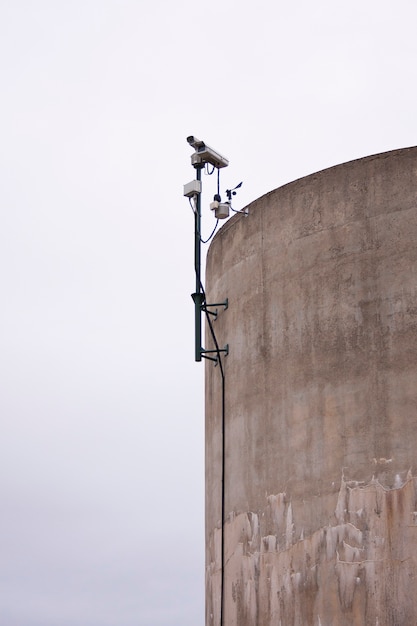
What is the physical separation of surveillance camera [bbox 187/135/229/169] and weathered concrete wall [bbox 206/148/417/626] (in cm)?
93

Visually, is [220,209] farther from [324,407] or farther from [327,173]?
[324,407]

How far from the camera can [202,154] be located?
13.1 metres

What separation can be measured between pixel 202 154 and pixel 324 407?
3531 mm

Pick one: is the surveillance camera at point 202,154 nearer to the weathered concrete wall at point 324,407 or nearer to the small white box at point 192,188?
the small white box at point 192,188

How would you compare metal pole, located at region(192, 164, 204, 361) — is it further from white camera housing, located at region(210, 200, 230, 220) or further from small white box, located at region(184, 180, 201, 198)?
white camera housing, located at region(210, 200, 230, 220)

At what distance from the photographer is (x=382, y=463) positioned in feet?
34.8

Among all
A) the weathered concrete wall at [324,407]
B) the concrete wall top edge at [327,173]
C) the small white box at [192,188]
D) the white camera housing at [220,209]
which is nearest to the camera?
the weathered concrete wall at [324,407]

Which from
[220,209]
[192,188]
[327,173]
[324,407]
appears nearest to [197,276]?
[220,209]

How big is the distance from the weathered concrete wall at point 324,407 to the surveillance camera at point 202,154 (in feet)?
3.04

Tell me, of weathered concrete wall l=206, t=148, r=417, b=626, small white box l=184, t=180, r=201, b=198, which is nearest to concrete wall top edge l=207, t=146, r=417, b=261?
weathered concrete wall l=206, t=148, r=417, b=626

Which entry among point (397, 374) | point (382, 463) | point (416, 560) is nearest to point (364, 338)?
point (397, 374)

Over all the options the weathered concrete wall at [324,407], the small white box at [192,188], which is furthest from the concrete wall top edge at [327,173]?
the small white box at [192,188]

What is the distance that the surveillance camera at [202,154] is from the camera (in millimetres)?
13039

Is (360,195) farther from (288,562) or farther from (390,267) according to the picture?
(288,562)
